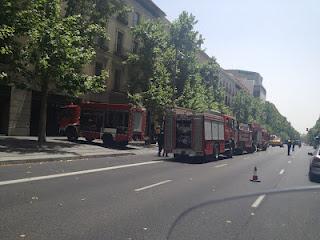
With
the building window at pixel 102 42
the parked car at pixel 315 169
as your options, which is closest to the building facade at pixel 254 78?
the building window at pixel 102 42

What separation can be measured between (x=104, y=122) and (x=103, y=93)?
1135 centimetres

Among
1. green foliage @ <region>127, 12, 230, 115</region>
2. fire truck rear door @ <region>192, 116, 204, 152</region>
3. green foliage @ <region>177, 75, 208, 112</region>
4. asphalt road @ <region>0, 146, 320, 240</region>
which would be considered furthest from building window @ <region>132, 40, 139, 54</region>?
asphalt road @ <region>0, 146, 320, 240</region>

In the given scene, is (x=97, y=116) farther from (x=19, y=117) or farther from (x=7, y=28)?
(x=7, y=28)

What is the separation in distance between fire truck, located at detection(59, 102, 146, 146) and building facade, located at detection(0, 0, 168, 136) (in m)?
1.62

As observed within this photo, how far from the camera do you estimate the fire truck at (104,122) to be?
3256 centimetres

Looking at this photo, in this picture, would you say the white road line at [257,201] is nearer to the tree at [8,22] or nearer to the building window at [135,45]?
the tree at [8,22]

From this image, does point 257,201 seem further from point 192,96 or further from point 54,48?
point 192,96

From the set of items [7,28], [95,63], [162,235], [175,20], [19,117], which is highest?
[175,20]

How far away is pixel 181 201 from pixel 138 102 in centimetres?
3024

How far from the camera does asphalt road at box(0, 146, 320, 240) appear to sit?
7.42 m

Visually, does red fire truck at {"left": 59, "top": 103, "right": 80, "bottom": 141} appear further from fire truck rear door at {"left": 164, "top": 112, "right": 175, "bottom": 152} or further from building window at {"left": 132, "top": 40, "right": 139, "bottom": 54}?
building window at {"left": 132, "top": 40, "right": 139, "bottom": 54}

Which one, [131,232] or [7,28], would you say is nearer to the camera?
[131,232]

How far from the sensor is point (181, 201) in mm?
10844

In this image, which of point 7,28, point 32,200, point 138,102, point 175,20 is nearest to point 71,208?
point 32,200
